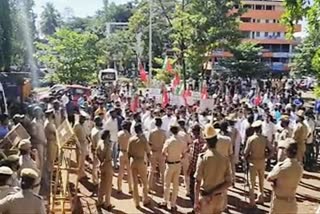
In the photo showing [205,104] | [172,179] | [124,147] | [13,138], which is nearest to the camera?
[13,138]

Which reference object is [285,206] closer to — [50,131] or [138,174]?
[138,174]

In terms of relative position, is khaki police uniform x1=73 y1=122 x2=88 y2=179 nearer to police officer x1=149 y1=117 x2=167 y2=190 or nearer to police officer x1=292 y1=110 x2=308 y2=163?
police officer x1=149 y1=117 x2=167 y2=190

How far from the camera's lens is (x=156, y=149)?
12703 mm

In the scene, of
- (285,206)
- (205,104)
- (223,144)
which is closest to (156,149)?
(223,144)

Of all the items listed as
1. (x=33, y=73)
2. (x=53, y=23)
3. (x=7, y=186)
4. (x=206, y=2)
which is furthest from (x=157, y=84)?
(x=53, y=23)

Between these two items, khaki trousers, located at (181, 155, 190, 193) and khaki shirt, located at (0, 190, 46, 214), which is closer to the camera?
khaki shirt, located at (0, 190, 46, 214)

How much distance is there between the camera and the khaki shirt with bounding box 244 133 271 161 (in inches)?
455

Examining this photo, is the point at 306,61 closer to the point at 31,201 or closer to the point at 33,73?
the point at 33,73

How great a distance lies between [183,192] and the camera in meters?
13.3

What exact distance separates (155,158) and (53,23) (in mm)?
95146

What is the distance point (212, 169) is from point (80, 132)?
5730 millimetres

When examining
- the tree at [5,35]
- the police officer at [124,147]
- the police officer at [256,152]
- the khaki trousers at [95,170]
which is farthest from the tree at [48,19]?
the police officer at [256,152]

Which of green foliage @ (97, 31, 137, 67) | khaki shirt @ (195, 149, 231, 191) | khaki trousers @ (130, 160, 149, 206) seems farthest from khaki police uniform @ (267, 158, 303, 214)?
green foliage @ (97, 31, 137, 67)

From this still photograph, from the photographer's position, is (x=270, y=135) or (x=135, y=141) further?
(x=270, y=135)
